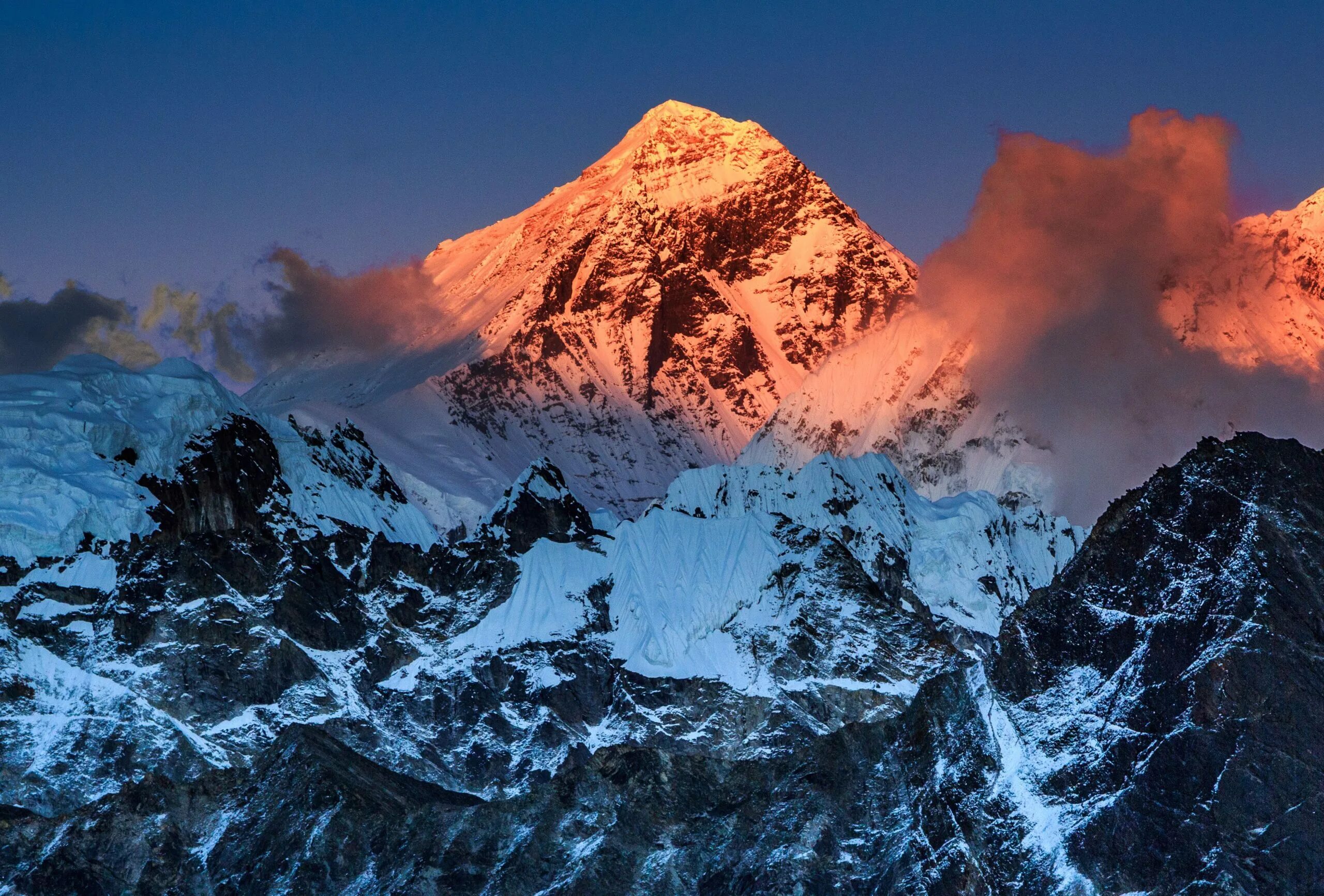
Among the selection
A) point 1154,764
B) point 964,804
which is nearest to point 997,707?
point 964,804

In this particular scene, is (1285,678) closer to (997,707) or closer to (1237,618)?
(1237,618)

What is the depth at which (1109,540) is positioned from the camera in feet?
634

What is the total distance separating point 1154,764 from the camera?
179125 mm

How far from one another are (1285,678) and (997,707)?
28.8 m

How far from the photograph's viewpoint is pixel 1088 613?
191375mm

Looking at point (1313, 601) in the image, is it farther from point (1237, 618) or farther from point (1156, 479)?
Result: point (1156, 479)

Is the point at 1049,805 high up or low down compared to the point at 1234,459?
down

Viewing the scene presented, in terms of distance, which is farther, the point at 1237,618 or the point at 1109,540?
the point at 1109,540

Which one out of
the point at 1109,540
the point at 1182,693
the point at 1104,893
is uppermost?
the point at 1109,540

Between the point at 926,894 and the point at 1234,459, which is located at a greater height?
the point at 1234,459

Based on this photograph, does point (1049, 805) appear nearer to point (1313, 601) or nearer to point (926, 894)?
point (926, 894)

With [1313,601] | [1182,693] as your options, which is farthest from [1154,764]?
[1313,601]

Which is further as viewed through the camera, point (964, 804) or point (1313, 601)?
point (964, 804)

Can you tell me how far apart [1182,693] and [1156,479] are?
2226cm
